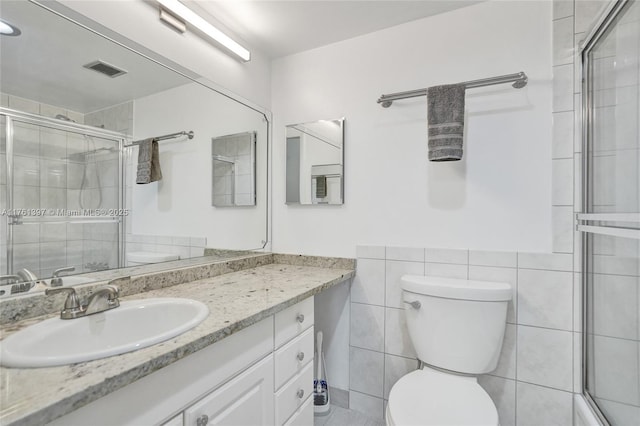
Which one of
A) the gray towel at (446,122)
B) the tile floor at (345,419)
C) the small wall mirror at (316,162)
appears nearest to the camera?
the gray towel at (446,122)

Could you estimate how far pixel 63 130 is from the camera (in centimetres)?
103

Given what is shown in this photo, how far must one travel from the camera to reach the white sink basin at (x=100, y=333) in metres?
0.65

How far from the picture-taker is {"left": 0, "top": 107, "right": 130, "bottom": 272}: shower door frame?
2.94ft

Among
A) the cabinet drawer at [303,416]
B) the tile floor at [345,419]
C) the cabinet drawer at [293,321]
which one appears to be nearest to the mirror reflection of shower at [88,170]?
the cabinet drawer at [293,321]

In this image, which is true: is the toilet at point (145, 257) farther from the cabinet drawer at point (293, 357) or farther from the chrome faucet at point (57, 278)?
the cabinet drawer at point (293, 357)

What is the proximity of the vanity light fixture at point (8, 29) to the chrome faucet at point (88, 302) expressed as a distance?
0.78 m

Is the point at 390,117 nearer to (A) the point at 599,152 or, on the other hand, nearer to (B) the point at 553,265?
(A) the point at 599,152

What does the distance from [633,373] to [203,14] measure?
7.91 feet

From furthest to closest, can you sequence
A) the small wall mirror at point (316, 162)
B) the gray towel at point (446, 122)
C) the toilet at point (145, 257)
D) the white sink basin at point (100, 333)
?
the small wall mirror at point (316, 162)
the gray towel at point (446, 122)
the toilet at point (145, 257)
the white sink basin at point (100, 333)

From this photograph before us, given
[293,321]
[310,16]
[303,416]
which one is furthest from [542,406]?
[310,16]

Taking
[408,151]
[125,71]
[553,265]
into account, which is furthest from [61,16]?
[553,265]

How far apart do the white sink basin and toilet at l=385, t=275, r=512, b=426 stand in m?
0.83

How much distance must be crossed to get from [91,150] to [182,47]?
0.67m

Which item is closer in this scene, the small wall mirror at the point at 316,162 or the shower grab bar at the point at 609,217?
the shower grab bar at the point at 609,217
